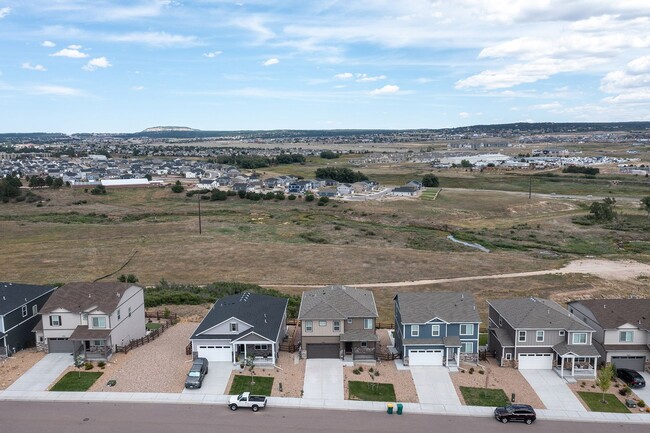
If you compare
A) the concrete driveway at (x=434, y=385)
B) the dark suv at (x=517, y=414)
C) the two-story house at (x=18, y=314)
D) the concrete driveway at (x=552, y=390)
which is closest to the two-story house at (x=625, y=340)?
the concrete driveway at (x=552, y=390)

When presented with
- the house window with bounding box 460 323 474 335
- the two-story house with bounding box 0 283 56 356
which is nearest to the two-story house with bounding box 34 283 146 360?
the two-story house with bounding box 0 283 56 356

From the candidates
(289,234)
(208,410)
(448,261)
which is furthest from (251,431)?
(289,234)

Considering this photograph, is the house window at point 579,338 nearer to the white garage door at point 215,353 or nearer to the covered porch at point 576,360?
the covered porch at point 576,360

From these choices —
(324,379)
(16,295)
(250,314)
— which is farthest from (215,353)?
(16,295)

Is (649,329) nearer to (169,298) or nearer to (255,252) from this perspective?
(169,298)

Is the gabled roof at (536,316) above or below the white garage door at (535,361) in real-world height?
above

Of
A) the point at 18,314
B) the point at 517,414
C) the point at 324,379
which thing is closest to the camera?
the point at 517,414

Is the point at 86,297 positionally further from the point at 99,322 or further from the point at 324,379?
the point at 324,379
